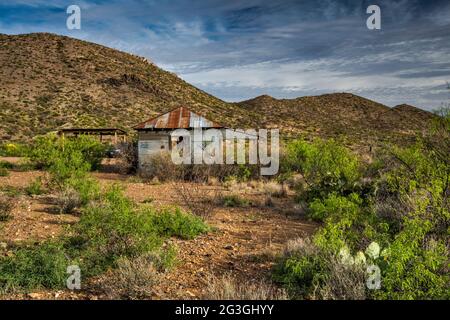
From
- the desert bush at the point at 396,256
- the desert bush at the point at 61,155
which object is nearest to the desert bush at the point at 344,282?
the desert bush at the point at 396,256

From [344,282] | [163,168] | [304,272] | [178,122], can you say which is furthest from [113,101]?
[344,282]

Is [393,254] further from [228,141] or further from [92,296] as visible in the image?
[228,141]

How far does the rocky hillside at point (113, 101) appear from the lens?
40.7 m

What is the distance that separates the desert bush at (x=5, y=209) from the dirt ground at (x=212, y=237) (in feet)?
0.52

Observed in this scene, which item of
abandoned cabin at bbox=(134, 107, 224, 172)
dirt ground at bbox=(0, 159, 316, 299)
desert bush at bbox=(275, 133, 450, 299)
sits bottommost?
dirt ground at bbox=(0, 159, 316, 299)

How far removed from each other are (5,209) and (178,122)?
549 inches

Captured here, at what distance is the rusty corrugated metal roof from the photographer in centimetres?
2223

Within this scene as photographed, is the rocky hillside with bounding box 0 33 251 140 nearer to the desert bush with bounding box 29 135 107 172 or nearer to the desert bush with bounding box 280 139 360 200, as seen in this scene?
the desert bush with bounding box 29 135 107 172

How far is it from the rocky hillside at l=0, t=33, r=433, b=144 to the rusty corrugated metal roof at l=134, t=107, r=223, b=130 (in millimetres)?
18138

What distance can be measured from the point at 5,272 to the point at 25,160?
1590 centimetres

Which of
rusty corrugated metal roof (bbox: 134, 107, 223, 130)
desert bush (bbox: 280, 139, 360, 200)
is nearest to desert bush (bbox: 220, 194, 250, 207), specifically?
desert bush (bbox: 280, 139, 360, 200)

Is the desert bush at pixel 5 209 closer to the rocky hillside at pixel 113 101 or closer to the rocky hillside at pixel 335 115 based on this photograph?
the rocky hillside at pixel 113 101

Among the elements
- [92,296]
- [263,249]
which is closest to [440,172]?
A: [263,249]

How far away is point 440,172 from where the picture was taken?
6.51m
